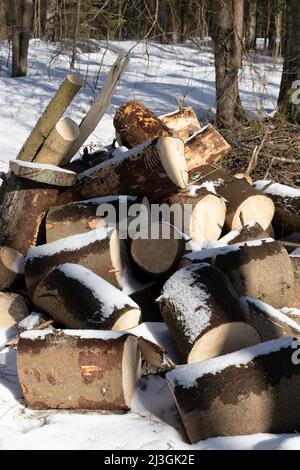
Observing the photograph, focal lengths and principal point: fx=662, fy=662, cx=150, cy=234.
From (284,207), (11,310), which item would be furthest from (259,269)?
(11,310)

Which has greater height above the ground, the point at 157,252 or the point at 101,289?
the point at 157,252

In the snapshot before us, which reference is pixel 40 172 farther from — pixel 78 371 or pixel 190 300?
pixel 78 371

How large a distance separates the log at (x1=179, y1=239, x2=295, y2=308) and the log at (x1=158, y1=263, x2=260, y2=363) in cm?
36

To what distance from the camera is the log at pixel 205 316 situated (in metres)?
3.41

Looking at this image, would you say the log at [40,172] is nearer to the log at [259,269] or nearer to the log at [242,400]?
the log at [259,269]

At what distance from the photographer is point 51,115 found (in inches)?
202

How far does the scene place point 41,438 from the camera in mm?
3008

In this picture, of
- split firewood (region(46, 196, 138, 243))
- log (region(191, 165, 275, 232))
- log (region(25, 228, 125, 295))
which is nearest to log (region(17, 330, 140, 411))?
log (region(25, 228, 125, 295))

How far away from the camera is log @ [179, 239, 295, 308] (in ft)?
13.4

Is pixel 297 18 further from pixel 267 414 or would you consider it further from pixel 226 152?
pixel 267 414

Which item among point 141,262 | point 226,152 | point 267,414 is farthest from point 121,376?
point 226,152

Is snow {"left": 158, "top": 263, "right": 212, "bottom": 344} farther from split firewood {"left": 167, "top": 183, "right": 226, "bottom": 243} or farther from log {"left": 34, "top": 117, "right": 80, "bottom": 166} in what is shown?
log {"left": 34, "top": 117, "right": 80, "bottom": 166}

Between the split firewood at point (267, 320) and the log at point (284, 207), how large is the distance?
144cm

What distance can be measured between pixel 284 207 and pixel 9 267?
2.18m
